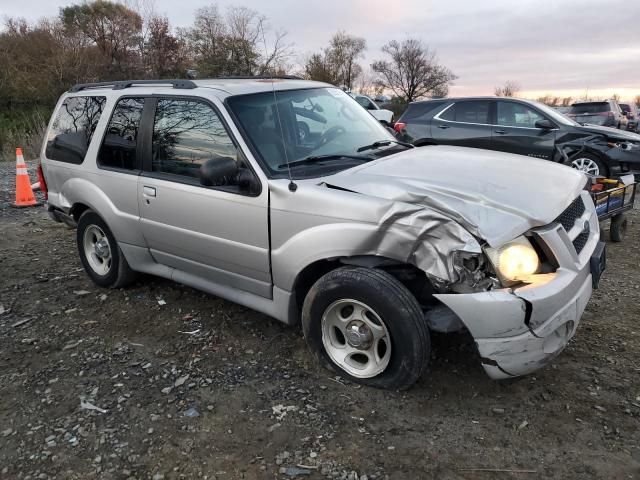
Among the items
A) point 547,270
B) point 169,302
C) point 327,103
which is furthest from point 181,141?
point 547,270

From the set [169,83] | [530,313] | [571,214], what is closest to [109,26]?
[169,83]

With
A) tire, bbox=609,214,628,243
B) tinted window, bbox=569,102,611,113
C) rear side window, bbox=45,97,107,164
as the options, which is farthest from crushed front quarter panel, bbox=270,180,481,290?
tinted window, bbox=569,102,611,113

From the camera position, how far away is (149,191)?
3.96 meters

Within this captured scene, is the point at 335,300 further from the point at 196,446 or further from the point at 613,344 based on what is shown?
the point at 613,344

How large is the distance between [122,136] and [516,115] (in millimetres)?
7204

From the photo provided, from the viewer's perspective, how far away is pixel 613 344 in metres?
3.58

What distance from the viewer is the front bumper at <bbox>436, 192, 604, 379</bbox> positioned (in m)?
2.58

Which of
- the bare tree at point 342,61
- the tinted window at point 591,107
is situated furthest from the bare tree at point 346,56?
the tinted window at point 591,107

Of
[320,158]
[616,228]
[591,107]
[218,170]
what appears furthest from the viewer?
[591,107]

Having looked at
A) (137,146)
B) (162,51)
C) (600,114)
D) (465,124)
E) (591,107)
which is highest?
(162,51)

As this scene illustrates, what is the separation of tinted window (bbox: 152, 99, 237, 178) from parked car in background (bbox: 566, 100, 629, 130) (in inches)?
594

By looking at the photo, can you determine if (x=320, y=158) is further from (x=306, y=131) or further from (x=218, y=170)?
(x=218, y=170)

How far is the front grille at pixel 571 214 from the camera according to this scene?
3086 mm

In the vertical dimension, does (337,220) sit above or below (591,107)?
below
